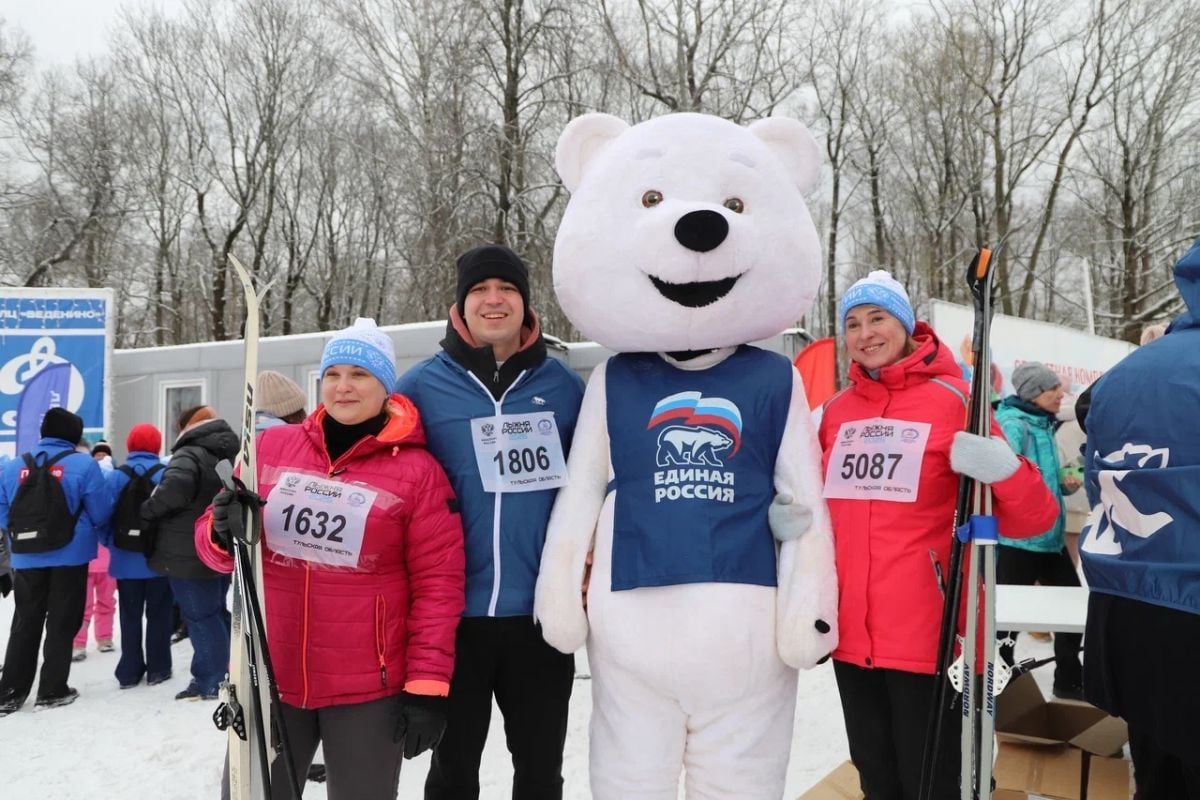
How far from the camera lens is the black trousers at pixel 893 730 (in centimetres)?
222

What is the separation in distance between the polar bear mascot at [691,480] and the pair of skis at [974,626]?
0.96 ft

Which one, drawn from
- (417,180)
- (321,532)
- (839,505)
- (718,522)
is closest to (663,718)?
(718,522)

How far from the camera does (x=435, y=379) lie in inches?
97.3

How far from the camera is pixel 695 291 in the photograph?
7.18 ft

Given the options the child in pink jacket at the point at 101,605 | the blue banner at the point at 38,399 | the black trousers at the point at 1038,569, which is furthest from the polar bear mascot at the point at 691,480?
the blue banner at the point at 38,399

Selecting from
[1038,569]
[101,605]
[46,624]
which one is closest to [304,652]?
[46,624]

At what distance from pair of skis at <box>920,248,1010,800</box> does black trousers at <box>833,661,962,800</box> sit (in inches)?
3.4

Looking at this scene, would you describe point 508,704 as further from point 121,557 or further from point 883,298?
point 121,557

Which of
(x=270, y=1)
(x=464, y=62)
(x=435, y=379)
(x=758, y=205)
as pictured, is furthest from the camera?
(x=270, y=1)

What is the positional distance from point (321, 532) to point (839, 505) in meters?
1.39

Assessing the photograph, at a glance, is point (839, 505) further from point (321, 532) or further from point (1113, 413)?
point (321, 532)

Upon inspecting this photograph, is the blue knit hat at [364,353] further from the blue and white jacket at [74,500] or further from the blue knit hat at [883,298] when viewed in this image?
the blue and white jacket at [74,500]

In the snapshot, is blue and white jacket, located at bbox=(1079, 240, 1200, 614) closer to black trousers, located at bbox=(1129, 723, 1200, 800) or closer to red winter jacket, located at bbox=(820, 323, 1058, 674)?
red winter jacket, located at bbox=(820, 323, 1058, 674)

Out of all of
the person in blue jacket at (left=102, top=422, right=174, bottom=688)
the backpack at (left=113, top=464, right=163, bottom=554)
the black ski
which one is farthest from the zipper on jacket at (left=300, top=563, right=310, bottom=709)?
the person in blue jacket at (left=102, top=422, right=174, bottom=688)
